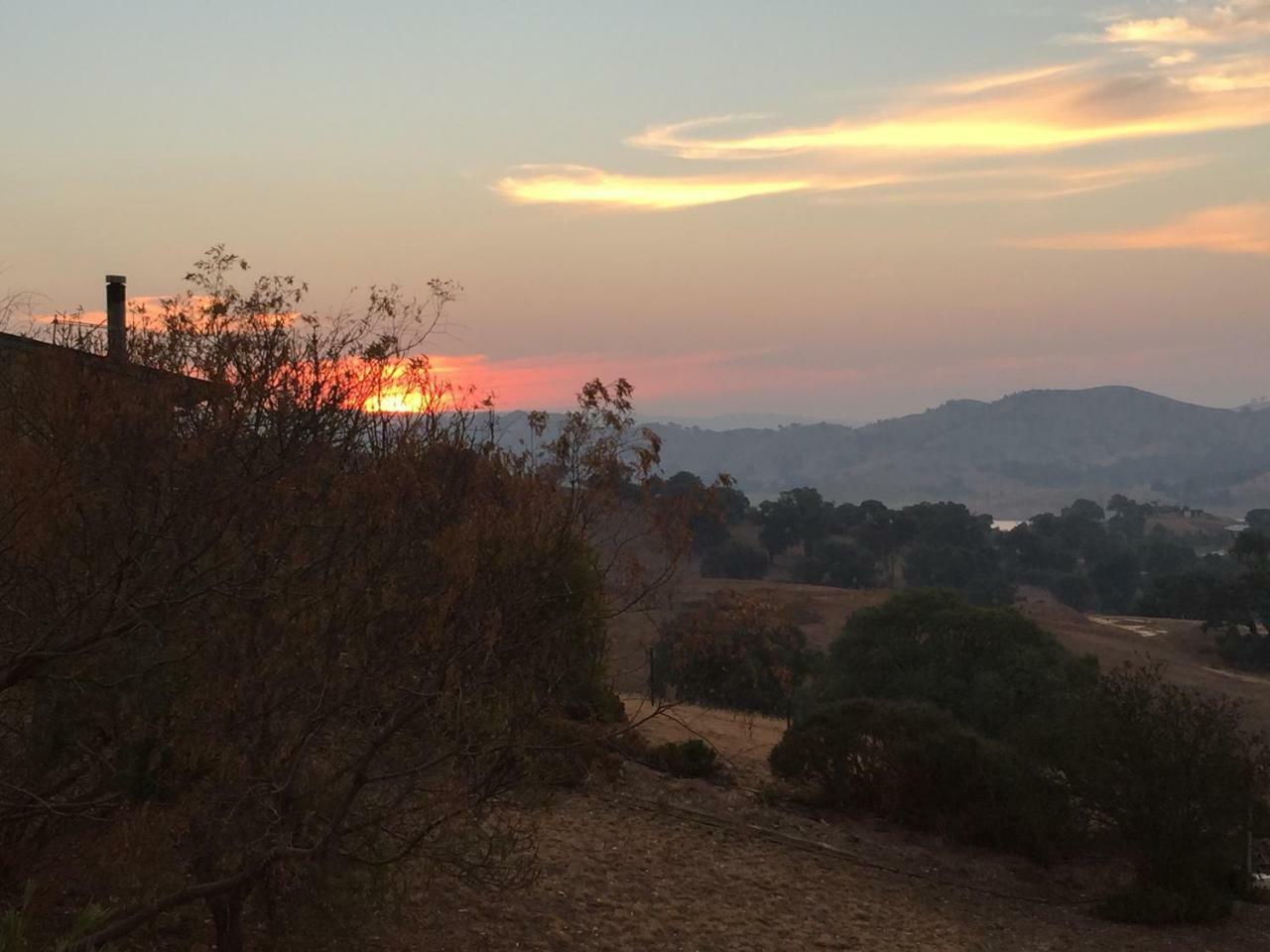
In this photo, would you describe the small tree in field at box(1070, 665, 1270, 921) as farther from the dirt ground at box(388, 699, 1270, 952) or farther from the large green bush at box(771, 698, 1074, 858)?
the large green bush at box(771, 698, 1074, 858)

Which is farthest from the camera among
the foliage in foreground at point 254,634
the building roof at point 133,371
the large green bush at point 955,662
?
the large green bush at point 955,662

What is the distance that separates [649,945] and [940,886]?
21.5 feet

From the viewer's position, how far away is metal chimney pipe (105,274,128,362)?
12.1 m

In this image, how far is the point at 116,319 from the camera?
63.8 feet

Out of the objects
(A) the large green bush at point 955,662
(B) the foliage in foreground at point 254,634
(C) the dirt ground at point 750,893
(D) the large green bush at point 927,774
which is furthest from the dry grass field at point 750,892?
(A) the large green bush at point 955,662

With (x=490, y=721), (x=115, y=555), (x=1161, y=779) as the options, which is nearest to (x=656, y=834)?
(x=1161, y=779)

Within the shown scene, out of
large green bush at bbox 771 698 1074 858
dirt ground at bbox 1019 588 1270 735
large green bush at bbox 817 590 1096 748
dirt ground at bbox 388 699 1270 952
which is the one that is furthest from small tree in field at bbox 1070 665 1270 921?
dirt ground at bbox 1019 588 1270 735

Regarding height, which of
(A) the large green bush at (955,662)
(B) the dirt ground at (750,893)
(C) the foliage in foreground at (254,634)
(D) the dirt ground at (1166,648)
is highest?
(C) the foliage in foreground at (254,634)

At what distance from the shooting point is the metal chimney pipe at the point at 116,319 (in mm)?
12109

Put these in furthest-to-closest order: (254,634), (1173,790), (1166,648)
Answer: (1166,648)
(1173,790)
(254,634)

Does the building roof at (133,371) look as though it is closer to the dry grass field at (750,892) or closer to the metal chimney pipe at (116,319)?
the metal chimney pipe at (116,319)

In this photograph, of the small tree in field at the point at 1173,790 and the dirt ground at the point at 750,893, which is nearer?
the dirt ground at the point at 750,893

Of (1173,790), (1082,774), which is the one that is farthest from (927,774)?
(1173,790)

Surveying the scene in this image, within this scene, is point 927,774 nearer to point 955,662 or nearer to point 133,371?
point 955,662
